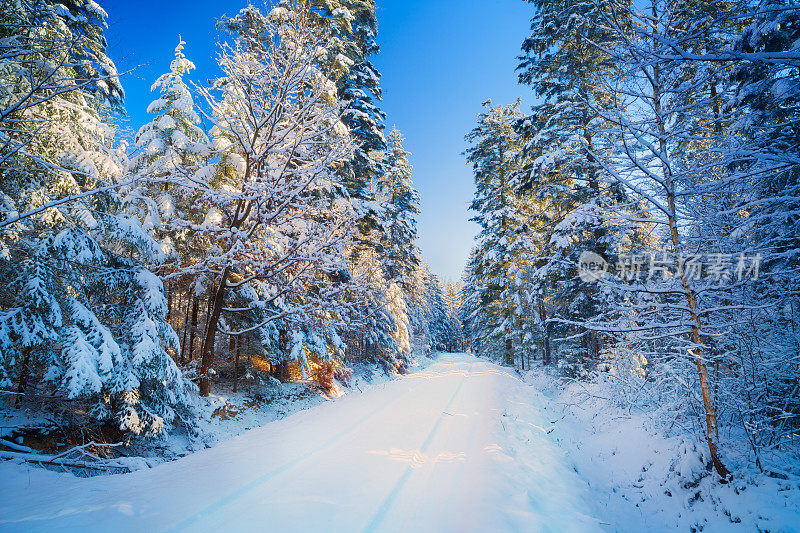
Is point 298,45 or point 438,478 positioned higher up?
point 298,45

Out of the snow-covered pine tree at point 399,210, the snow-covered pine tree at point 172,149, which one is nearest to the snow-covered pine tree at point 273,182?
the snow-covered pine tree at point 172,149

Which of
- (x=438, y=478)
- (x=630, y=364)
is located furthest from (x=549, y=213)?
(x=438, y=478)

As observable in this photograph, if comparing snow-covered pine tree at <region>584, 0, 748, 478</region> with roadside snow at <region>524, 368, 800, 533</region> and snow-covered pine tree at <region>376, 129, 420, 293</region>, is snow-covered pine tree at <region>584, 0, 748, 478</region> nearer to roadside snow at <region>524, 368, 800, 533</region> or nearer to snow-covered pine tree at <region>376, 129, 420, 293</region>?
roadside snow at <region>524, 368, 800, 533</region>

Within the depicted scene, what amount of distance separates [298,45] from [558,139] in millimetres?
10005

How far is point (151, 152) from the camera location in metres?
10.9

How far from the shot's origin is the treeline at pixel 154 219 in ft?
17.2

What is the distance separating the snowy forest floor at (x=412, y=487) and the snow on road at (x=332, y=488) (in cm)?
2

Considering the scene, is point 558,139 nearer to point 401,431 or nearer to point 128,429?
point 401,431

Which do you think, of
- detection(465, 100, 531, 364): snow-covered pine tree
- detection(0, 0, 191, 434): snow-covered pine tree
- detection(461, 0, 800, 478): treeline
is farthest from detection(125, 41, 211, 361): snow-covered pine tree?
detection(465, 100, 531, 364): snow-covered pine tree

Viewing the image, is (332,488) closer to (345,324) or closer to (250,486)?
(250,486)

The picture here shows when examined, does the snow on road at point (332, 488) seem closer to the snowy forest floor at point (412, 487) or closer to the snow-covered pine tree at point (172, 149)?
the snowy forest floor at point (412, 487)

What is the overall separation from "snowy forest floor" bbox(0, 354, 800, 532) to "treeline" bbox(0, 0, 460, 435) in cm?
206

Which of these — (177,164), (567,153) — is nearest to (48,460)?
(177,164)

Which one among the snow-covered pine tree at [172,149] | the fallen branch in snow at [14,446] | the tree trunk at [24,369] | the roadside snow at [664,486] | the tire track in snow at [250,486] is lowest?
the roadside snow at [664,486]
